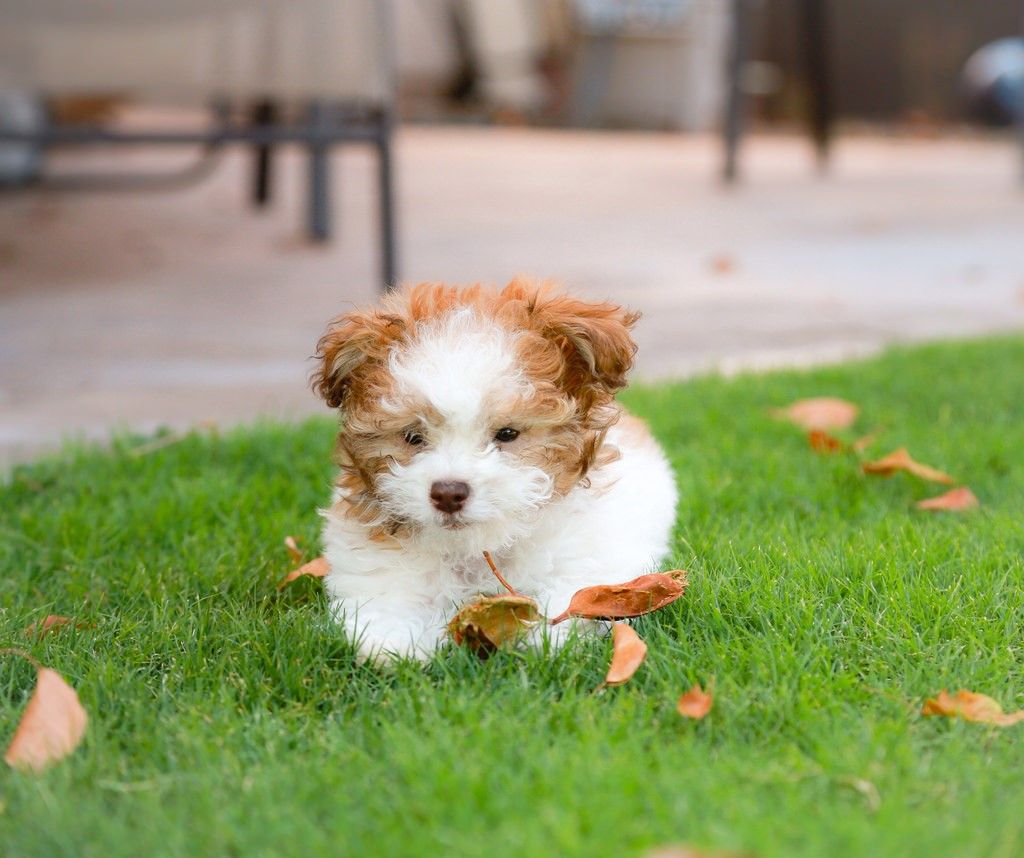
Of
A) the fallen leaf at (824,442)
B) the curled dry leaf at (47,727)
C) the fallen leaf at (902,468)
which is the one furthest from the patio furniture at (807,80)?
the curled dry leaf at (47,727)

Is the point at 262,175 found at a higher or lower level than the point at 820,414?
higher

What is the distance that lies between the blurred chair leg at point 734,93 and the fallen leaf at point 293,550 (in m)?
9.10

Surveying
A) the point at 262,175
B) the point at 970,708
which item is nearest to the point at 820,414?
the point at 970,708

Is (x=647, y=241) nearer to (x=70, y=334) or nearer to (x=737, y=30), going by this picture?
(x=737, y=30)

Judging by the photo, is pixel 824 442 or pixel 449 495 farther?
pixel 824 442

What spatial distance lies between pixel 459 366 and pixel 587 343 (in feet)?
1.04

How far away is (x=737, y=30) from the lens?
11.7 m

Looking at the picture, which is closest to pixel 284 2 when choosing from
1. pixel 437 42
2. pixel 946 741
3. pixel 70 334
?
pixel 70 334

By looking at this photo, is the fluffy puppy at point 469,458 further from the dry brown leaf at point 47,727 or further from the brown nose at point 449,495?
the dry brown leaf at point 47,727

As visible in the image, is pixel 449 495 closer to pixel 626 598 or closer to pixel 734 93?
pixel 626 598

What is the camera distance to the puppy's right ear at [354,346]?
2938 millimetres


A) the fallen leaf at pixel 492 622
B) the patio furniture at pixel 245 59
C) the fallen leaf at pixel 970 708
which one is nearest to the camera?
the fallen leaf at pixel 970 708

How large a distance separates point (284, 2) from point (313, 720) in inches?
183

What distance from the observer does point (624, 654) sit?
2.77 metres
